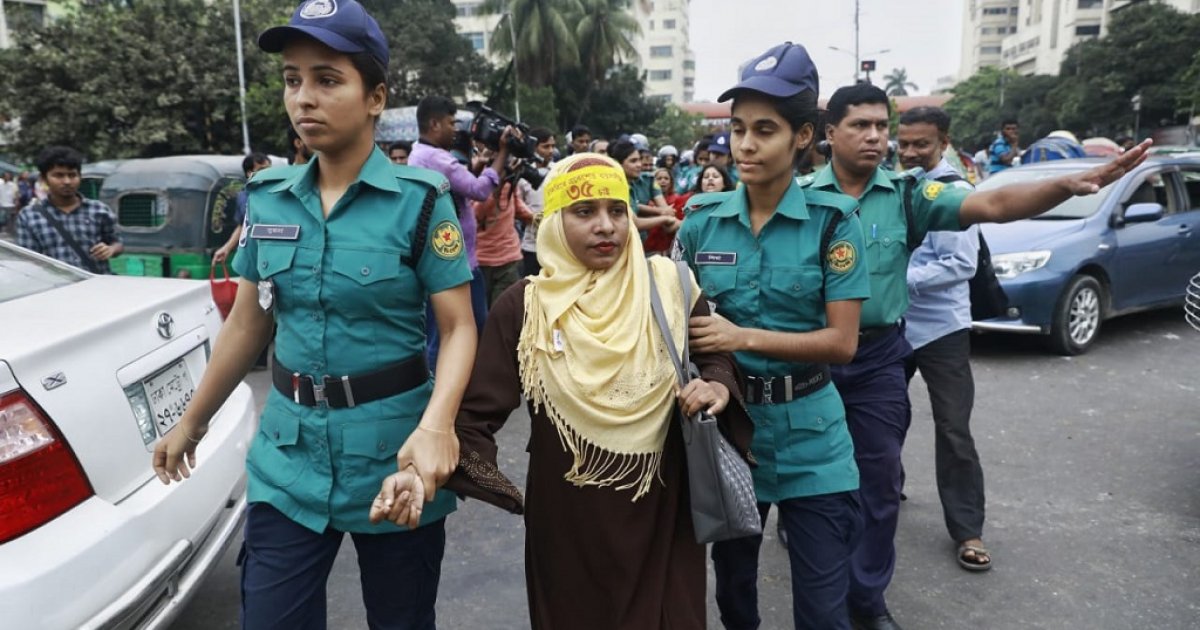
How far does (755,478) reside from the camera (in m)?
2.39

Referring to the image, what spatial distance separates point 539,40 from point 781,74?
38.3 metres

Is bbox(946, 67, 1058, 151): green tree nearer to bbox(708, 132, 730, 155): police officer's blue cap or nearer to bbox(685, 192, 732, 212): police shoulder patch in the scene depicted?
bbox(708, 132, 730, 155): police officer's blue cap

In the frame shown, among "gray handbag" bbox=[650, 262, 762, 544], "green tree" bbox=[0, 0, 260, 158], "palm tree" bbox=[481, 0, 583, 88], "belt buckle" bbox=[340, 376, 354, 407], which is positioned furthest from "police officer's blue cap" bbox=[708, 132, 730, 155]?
"palm tree" bbox=[481, 0, 583, 88]

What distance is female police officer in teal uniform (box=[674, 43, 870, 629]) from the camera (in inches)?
88.6

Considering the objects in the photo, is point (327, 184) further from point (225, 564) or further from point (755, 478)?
point (225, 564)

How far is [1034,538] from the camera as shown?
3695mm

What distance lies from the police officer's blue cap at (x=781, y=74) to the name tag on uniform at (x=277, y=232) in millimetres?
1180

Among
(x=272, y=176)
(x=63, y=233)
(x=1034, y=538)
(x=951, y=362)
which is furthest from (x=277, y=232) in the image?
(x=63, y=233)

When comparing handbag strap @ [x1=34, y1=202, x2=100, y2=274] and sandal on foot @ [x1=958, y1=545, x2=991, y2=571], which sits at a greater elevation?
handbag strap @ [x1=34, y1=202, x2=100, y2=274]

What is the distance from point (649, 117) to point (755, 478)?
42452 millimetres

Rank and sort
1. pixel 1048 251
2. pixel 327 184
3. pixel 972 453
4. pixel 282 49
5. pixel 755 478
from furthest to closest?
pixel 1048 251 → pixel 972 453 → pixel 755 478 → pixel 327 184 → pixel 282 49

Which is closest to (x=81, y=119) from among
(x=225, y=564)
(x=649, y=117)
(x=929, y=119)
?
(x=225, y=564)

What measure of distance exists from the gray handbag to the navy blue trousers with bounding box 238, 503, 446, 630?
25.5 inches

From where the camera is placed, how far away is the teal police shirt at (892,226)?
9.20 feet
